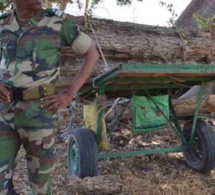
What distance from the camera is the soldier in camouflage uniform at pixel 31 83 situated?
2369 mm

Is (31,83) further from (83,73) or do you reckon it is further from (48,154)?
(48,154)

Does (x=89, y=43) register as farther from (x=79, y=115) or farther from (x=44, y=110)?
(x=79, y=115)

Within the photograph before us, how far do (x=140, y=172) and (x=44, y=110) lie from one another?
2.34 metres

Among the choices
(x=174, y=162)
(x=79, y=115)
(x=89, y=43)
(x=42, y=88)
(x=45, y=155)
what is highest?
(x=89, y=43)

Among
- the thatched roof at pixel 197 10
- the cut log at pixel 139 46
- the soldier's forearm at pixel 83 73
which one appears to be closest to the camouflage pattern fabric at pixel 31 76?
the soldier's forearm at pixel 83 73

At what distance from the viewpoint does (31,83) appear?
2381 millimetres

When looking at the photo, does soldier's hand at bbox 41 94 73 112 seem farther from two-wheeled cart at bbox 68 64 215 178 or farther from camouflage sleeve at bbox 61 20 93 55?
two-wheeled cart at bbox 68 64 215 178

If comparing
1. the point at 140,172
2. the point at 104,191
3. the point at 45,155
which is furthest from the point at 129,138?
the point at 45,155

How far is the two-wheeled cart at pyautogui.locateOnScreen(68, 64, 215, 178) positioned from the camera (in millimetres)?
3714

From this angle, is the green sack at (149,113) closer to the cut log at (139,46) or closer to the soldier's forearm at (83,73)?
the cut log at (139,46)

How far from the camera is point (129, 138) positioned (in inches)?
231

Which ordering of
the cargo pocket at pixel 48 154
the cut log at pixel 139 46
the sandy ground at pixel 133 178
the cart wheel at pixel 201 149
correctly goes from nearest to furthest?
the cargo pocket at pixel 48 154 < the sandy ground at pixel 133 178 < the cart wheel at pixel 201 149 < the cut log at pixel 139 46

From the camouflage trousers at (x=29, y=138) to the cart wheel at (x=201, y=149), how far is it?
96.0 inches

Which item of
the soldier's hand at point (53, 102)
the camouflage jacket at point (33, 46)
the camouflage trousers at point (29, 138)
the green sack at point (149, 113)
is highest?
the camouflage jacket at point (33, 46)
